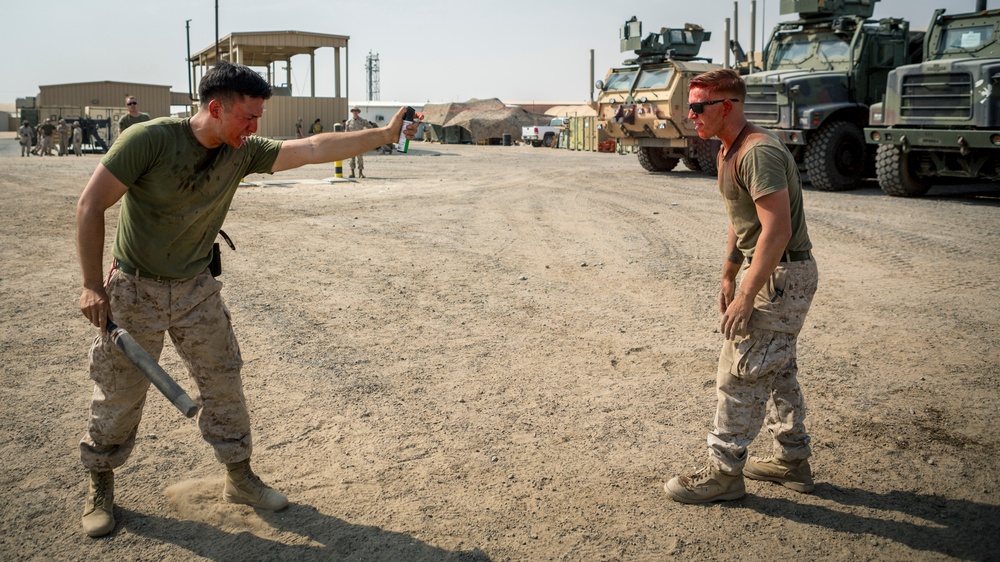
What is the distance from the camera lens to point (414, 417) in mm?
4617

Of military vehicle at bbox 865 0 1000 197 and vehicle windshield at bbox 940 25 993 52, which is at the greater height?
vehicle windshield at bbox 940 25 993 52

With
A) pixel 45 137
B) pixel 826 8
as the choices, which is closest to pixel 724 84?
pixel 826 8

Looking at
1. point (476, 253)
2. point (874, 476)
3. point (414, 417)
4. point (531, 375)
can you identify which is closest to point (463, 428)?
point (414, 417)

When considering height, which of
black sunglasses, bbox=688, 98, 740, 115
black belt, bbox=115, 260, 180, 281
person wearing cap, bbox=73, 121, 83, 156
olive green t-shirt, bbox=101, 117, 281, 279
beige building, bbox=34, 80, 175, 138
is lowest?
black belt, bbox=115, 260, 180, 281

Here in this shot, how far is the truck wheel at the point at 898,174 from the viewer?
1421 centimetres

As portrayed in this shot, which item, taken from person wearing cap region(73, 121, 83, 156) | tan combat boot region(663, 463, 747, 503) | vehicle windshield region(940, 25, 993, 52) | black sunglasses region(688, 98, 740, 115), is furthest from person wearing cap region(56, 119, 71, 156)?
tan combat boot region(663, 463, 747, 503)

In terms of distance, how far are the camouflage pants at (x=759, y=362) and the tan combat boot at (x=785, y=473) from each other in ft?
0.97

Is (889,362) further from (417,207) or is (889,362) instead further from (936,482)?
(417,207)

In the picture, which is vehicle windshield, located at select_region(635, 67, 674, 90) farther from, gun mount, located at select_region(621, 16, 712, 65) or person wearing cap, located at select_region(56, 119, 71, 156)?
person wearing cap, located at select_region(56, 119, 71, 156)

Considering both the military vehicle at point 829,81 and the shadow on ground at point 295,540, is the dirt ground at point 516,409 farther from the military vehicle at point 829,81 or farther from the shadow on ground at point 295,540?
the military vehicle at point 829,81

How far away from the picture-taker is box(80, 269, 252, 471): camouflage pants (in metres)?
3.38

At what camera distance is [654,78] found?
20.2 meters

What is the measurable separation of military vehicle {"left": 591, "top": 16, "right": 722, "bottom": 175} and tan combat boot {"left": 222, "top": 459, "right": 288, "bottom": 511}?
652 inches

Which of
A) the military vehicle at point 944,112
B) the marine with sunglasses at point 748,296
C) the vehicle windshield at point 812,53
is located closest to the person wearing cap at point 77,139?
the vehicle windshield at point 812,53
